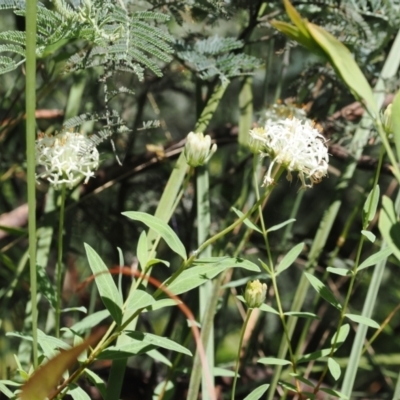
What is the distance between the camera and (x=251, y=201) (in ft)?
2.88

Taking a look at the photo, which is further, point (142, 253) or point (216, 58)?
point (216, 58)

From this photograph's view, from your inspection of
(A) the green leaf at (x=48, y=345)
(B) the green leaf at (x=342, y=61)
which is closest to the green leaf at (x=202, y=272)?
(A) the green leaf at (x=48, y=345)

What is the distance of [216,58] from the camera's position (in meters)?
0.79

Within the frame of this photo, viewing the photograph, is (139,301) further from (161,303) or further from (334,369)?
(334,369)

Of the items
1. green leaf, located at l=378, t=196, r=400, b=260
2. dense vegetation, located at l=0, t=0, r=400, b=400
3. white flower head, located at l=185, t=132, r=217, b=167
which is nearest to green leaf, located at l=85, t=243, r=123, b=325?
dense vegetation, located at l=0, t=0, r=400, b=400

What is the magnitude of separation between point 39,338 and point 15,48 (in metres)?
0.24

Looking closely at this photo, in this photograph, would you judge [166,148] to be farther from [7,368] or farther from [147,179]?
[7,368]

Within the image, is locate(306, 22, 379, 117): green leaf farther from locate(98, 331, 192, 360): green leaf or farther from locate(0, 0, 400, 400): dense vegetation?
locate(98, 331, 192, 360): green leaf

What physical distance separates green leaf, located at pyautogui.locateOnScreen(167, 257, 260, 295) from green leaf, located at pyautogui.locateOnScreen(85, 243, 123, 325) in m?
0.04

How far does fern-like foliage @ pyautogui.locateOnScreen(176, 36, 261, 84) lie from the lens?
72 centimetres

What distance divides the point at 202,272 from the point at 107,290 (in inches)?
2.8

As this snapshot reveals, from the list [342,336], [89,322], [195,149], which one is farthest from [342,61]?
[89,322]

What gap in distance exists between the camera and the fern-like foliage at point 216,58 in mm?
723

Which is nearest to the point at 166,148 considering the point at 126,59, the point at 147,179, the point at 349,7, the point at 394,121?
the point at 147,179
